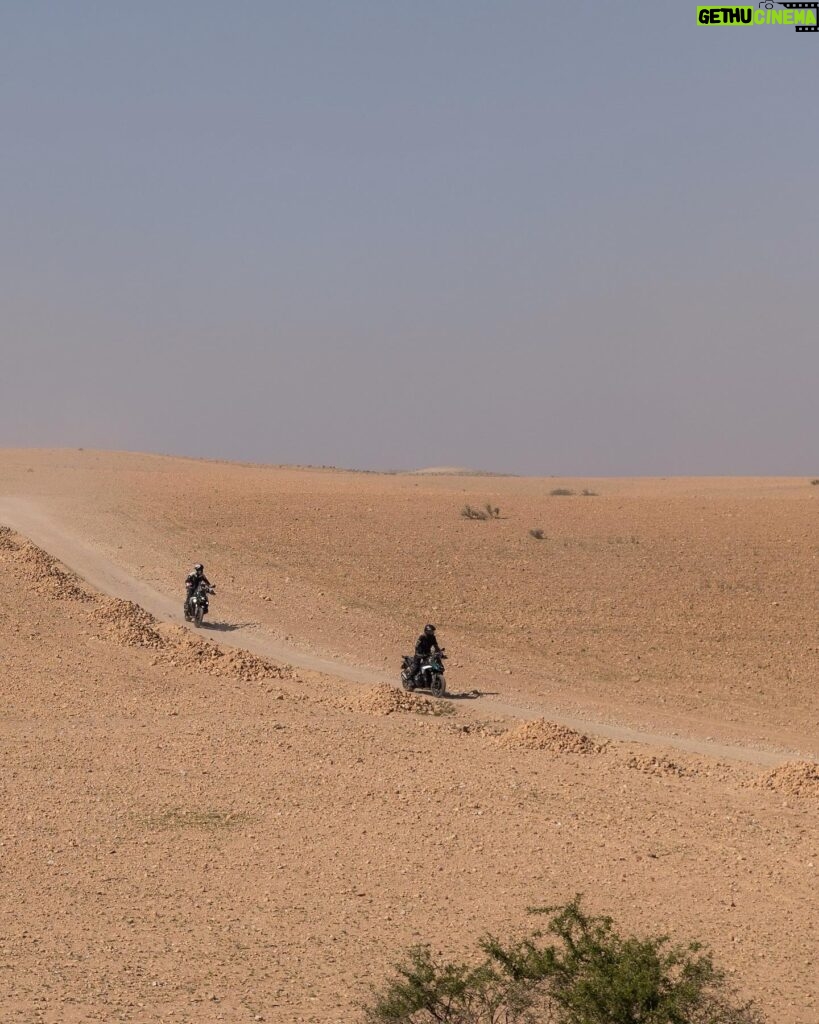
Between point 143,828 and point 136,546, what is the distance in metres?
25.5

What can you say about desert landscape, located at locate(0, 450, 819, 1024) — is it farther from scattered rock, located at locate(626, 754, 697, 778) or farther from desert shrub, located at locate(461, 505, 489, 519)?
desert shrub, located at locate(461, 505, 489, 519)

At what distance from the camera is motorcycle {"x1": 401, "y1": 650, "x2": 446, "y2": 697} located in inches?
936

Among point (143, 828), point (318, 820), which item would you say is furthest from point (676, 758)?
point (143, 828)

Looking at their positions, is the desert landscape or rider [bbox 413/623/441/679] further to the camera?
rider [bbox 413/623/441/679]

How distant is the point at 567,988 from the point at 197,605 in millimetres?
20760

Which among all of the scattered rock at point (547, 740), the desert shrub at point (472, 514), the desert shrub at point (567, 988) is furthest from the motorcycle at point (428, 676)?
the desert shrub at point (472, 514)

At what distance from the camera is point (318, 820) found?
14.5 meters

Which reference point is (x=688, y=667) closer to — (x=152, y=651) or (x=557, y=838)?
(x=152, y=651)

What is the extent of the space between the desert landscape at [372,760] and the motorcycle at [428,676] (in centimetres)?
48

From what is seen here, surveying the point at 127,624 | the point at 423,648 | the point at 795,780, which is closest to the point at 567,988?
the point at 795,780

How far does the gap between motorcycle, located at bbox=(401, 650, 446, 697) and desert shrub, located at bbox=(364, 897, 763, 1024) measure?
13076 millimetres

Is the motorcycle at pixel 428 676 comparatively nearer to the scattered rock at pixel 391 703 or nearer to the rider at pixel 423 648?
the rider at pixel 423 648

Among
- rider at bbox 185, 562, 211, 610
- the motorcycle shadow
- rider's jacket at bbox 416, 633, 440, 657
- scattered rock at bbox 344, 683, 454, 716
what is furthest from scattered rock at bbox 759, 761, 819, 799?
rider at bbox 185, 562, 211, 610

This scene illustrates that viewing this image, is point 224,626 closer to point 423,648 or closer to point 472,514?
point 423,648
